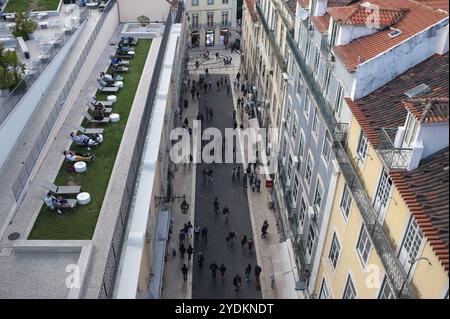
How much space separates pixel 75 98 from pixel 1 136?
10.3 metres

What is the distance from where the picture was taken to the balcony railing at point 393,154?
1568cm

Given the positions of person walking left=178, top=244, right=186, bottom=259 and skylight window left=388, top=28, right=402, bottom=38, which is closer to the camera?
skylight window left=388, top=28, right=402, bottom=38

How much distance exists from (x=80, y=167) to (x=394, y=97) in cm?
1675

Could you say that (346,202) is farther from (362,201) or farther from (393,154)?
(393,154)

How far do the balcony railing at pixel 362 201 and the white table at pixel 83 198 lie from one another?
12411 mm

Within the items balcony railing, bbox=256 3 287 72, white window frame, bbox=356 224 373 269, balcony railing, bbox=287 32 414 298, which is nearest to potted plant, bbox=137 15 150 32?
balcony railing, bbox=256 3 287 72

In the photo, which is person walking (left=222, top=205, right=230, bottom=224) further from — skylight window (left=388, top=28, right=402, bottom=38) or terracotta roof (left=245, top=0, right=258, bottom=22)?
terracotta roof (left=245, top=0, right=258, bottom=22)

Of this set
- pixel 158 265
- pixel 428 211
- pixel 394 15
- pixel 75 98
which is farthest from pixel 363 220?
pixel 75 98

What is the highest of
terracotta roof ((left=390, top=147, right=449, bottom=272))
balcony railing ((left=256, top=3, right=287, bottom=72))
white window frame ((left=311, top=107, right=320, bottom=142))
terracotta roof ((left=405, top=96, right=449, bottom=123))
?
terracotta roof ((left=405, top=96, right=449, bottom=123))

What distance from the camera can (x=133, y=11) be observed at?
4772cm

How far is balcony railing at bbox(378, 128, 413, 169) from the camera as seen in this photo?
1568 centimetres

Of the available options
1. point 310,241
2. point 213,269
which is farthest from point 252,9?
point 310,241

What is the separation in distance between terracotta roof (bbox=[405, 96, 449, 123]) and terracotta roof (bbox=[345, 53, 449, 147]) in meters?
1.58

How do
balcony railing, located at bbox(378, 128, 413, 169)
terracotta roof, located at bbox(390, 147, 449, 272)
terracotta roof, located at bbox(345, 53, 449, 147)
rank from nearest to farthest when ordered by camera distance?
terracotta roof, located at bbox(390, 147, 449, 272) → balcony railing, located at bbox(378, 128, 413, 169) → terracotta roof, located at bbox(345, 53, 449, 147)
